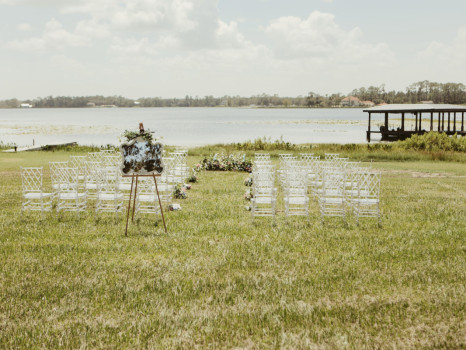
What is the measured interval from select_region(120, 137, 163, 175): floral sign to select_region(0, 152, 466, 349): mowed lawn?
4.05 ft

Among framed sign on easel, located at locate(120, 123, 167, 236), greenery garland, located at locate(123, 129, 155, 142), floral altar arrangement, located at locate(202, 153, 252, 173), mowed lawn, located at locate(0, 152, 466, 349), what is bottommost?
mowed lawn, located at locate(0, 152, 466, 349)

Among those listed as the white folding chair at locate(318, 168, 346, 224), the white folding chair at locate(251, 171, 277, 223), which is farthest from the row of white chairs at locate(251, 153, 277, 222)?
the white folding chair at locate(318, 168, 346, 224)

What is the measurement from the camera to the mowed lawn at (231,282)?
467 centimetres

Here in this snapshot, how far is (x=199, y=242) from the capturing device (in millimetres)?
7777

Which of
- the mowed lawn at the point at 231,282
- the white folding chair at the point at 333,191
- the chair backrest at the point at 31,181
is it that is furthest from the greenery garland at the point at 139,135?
the white folding chair at the point at 333,191

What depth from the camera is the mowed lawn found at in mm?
4668

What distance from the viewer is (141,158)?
828cm

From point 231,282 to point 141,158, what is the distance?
3.36 metres

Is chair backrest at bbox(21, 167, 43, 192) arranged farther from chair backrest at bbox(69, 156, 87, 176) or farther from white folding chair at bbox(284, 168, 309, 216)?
white folding chair at bbox(284, 168, 309, 216)

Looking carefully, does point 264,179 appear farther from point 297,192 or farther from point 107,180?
point 107,180

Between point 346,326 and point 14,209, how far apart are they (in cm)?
875

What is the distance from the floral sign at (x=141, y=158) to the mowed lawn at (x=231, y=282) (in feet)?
4.05

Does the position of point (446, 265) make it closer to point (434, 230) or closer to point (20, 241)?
point (434, 230)

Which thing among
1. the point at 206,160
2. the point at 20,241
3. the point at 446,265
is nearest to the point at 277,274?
the point at 446,265
